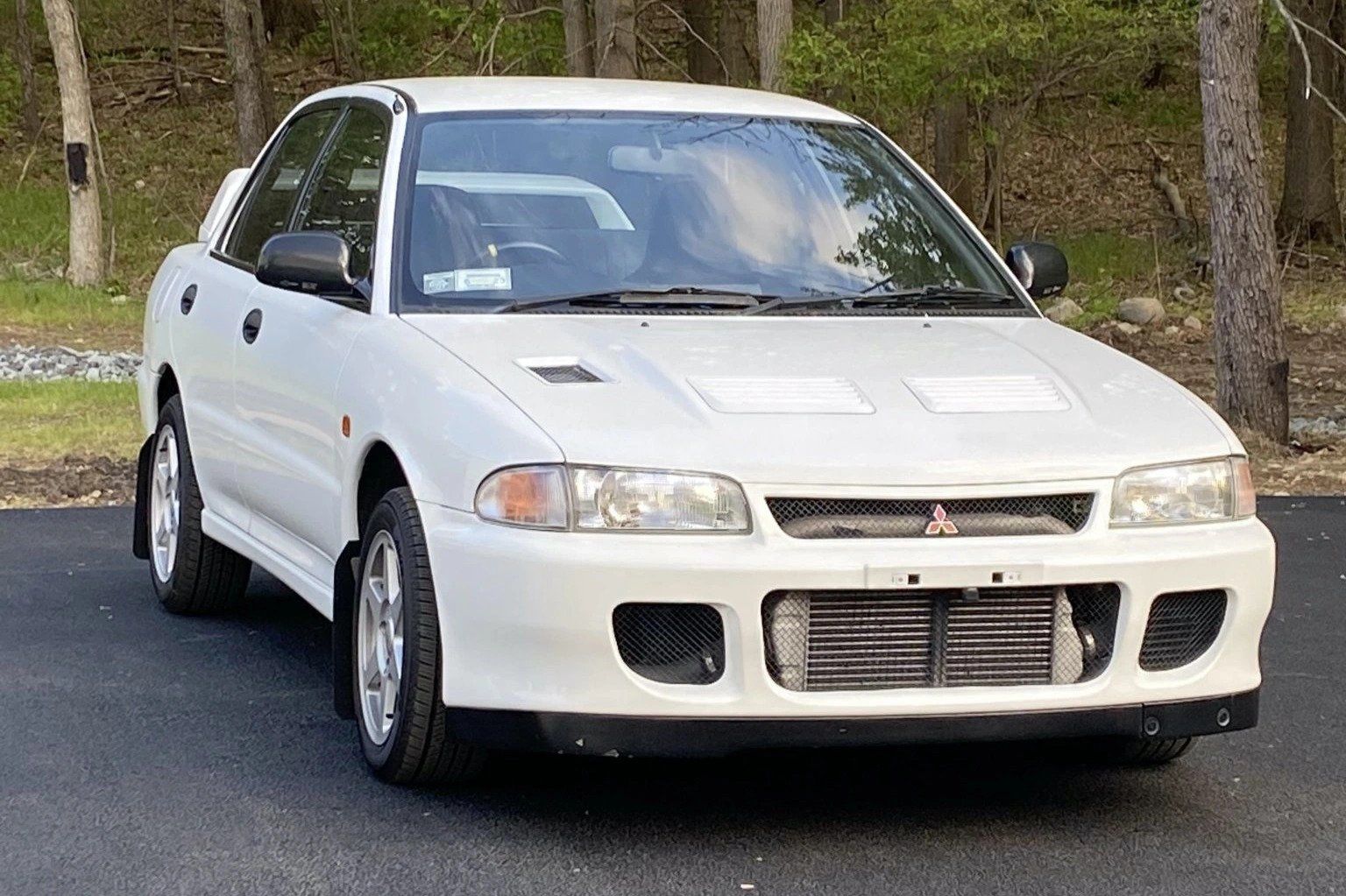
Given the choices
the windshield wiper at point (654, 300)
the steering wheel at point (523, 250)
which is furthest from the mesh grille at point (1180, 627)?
the steering wheel at point (523, 250)

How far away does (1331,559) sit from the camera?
9.28m

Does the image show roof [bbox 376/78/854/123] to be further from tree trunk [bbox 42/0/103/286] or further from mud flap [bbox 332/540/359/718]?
tree trunk [bbox 42/0/103/286]

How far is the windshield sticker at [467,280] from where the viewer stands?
579cm

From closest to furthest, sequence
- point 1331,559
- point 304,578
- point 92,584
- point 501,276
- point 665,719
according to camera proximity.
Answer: point 665,719, point 501,276, point 304,578, point 92,584, point 1331,559

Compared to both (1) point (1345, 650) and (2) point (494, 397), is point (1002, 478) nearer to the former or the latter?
(2) point (494, 397)

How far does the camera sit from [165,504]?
25.8ft

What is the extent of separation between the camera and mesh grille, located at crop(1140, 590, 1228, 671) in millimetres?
4934

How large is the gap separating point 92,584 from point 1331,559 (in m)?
4.92

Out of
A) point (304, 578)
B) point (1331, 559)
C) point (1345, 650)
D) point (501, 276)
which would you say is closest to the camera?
point (501, 276)

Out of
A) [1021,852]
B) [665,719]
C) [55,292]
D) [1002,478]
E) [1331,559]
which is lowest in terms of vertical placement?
[55,292]

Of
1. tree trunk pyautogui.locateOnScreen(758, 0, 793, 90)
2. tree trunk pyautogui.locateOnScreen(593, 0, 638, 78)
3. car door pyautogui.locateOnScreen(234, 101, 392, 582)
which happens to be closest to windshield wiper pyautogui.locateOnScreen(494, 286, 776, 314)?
car door pyautogui.locateOnScreen(234, 101, 392, 582)

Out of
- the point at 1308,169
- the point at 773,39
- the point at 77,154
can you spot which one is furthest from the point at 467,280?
the point at 1308,169

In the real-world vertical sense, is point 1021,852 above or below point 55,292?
above

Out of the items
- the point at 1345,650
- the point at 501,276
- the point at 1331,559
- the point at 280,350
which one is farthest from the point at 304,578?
the point at 1331,559
